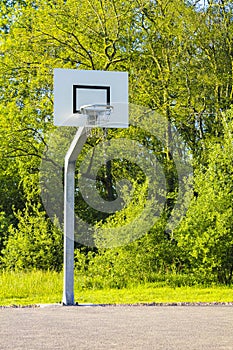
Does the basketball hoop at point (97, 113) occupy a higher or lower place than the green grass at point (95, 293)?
higher

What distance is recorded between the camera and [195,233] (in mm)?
15594

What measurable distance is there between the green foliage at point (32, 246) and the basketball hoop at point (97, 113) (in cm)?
706

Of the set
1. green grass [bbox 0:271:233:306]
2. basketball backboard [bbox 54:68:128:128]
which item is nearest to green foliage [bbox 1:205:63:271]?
green grass [bbox 0:271:233:306]

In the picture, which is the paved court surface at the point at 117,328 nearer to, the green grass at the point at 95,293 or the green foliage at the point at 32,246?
the green grass at the point at 95,293

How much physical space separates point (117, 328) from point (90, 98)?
4.60 meters

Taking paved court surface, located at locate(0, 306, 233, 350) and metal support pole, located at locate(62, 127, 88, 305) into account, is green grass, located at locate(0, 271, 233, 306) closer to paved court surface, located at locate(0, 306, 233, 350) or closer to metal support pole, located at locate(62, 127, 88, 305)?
metal support pole, located at locate(62, 127, 88, 305)

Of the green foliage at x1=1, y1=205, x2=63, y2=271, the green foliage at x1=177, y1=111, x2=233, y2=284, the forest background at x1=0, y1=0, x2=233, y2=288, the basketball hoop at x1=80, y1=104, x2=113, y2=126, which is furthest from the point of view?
the forest background at x1=0, y1=0, x2=233, y2=288

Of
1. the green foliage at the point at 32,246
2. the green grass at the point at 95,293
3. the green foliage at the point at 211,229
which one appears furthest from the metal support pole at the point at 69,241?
the green foliage at the point at 32,246

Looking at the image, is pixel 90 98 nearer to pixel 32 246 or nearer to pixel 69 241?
pixel 69 241

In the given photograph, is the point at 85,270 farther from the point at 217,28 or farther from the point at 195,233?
the point at 217,28

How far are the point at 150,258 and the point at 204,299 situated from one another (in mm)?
2913

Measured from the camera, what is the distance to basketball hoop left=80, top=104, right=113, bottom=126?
39.5 feet

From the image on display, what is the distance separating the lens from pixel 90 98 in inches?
492

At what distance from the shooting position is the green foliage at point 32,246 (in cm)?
1889
